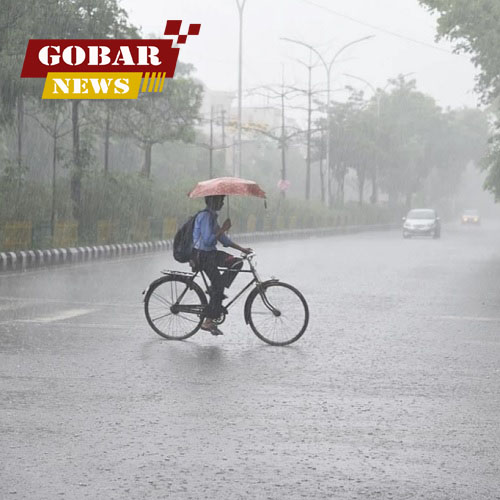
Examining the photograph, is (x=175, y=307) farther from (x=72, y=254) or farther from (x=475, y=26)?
(x=475, y=26)

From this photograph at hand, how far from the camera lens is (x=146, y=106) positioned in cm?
4588

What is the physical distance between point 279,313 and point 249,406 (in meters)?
3.83

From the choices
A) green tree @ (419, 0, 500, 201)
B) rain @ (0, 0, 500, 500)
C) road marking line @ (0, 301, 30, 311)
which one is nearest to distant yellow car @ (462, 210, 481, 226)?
green tree @ (419, 0, 500, 201)

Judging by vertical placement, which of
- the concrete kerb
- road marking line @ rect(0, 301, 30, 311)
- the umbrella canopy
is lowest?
road marking line @ rect(0, 301, 30, 311)

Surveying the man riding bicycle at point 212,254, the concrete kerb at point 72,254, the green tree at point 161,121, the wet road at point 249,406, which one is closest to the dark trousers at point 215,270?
the man riding bicycle at point 212,254

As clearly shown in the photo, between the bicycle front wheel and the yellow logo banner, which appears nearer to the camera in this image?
the bicycle front wheel

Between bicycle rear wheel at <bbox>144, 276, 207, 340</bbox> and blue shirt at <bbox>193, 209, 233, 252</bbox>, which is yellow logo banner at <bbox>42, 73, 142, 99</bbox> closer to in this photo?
bicycle rear wheel at <bbox>144, 276, 207, 340</bbox>

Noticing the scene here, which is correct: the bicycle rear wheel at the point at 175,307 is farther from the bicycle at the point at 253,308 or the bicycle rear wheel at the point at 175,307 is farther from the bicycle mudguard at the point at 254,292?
the bicycle mudguard at the point at 254,292

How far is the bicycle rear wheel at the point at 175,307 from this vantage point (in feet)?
39.5

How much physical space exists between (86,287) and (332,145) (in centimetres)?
6331

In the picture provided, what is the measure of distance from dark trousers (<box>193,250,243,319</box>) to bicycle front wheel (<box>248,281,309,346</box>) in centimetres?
32

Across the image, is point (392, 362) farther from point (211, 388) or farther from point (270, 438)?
point (270, 438)

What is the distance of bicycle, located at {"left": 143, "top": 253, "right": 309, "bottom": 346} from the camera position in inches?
471

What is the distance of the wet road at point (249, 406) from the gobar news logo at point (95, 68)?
14.9 meters
